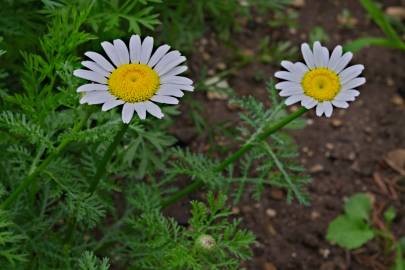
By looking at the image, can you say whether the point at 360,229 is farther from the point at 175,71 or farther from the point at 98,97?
the point at 98,97

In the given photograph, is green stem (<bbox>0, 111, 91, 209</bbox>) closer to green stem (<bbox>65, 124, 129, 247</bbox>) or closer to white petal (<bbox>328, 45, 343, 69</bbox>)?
green stem (<bbox>65, 124, 129, 247</bbox>)

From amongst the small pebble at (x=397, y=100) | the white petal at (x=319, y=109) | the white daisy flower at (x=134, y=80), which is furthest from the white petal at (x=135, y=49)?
the small pebble at (x=397, y=100)

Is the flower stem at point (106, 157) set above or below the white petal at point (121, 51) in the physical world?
below

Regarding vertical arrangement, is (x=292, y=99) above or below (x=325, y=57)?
below

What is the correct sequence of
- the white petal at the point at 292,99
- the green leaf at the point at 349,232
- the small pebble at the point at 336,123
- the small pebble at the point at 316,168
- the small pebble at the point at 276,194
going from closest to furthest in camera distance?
the white petal at the point at 292,99 < the green leaf at the point at 349,232 < the small pebble at the point at 276,194 < the small pebble at the point at 316,168 < the small pebble at the point at 336,123

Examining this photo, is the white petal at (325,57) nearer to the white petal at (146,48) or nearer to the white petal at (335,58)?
the white petal at (335,58)

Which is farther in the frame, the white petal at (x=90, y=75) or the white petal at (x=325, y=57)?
the white petal at (x=325, y=57)

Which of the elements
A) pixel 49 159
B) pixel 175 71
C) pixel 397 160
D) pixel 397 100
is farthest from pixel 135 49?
pixel 397 100
